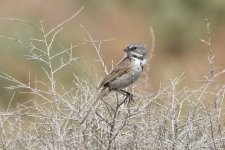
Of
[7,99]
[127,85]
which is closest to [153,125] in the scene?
[127,85]

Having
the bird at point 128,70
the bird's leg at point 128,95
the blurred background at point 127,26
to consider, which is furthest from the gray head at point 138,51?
the blurred background at point 127,26

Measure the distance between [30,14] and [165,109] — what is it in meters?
13.4

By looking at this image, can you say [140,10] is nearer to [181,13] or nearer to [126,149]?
[181,13]

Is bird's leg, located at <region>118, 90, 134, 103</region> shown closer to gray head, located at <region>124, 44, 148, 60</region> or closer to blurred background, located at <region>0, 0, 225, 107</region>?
gray head, located at <region>124, 44, 148, 60</region>

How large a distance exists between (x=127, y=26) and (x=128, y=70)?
13.7 m

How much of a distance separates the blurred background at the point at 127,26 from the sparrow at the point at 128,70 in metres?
9.44

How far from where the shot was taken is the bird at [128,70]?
7258 mm

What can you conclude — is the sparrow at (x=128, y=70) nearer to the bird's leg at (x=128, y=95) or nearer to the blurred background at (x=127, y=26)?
the bird's leg at (x=128, y=95)

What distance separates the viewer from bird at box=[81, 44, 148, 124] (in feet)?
23.8

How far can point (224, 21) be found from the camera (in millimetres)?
21000

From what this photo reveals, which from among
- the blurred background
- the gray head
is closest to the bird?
the gray head

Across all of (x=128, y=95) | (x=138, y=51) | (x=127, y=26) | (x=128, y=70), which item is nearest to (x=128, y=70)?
(x=128, y=70)

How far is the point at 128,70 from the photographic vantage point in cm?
732

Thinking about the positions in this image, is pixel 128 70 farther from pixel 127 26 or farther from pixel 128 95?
pixel 127 26
